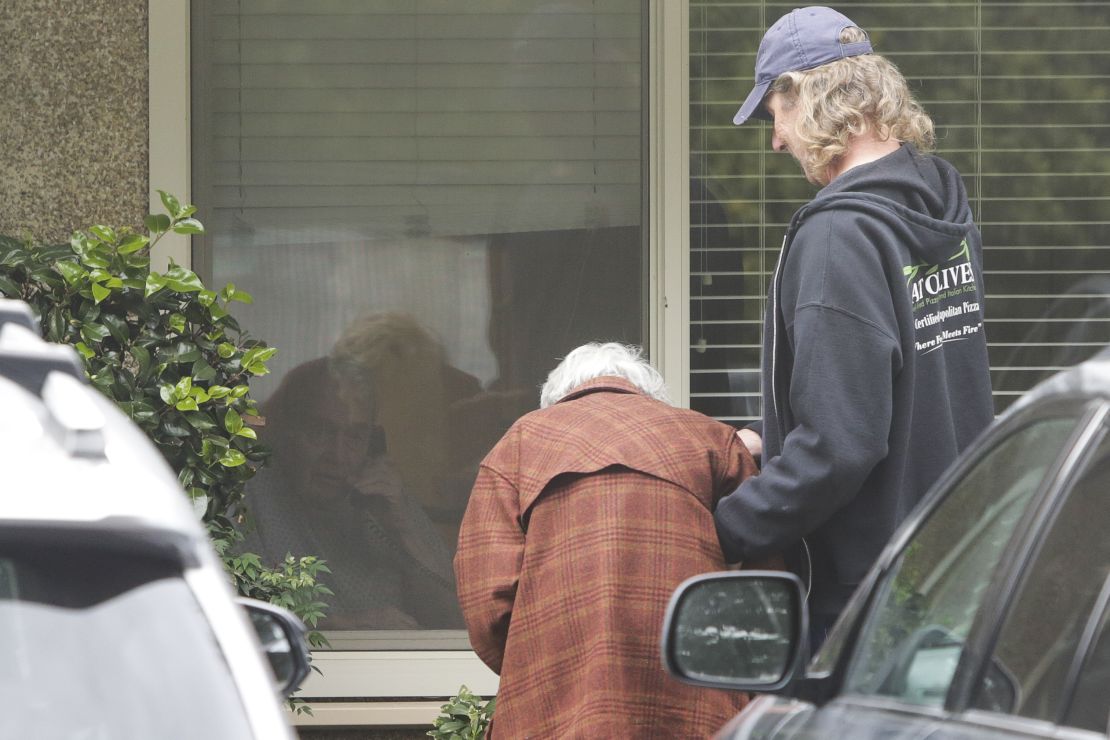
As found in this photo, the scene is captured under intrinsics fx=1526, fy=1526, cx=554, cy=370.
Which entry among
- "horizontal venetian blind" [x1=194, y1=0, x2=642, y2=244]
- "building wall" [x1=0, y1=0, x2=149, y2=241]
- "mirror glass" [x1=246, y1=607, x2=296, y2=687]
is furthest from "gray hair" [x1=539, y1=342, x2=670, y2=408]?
"building wall" [x1=0, y1=0, x2=149, y2=241]

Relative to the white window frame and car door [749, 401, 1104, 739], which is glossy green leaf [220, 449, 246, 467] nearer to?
the white window frame

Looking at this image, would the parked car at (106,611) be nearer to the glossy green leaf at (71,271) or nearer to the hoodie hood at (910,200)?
the hoodie hood at (910,200)

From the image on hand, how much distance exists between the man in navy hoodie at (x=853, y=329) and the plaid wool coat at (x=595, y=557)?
128mm

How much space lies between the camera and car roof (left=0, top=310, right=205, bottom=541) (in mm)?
1253

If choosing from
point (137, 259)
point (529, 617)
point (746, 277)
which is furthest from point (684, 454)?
point (746, 277)

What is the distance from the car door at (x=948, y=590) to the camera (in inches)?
66.6

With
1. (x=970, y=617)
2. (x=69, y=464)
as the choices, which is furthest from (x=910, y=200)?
(x=69, y=464)

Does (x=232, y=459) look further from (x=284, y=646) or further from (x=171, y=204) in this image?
(x=284, y=646)

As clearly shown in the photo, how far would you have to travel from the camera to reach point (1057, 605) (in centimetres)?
159

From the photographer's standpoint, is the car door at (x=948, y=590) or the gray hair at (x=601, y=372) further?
the gray hair at (x=601, y=372)

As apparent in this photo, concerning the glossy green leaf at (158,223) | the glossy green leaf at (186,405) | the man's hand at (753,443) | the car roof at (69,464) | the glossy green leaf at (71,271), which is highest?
the glossy green leaf at (158,223)

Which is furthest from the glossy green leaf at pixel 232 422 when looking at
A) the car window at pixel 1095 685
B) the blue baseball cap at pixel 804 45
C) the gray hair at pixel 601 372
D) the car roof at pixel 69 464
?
the car window at pixel 1095 685

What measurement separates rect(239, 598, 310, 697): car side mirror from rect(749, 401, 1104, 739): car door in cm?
66

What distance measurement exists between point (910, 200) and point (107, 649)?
2.10 metres
